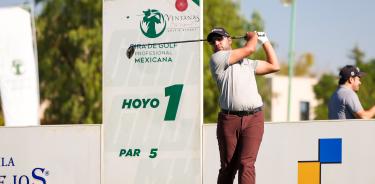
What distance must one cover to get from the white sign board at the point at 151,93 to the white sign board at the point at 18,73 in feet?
20.2

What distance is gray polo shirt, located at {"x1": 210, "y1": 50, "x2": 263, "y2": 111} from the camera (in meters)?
8.85

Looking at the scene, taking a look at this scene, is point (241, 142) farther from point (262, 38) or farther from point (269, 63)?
point (262, 38)

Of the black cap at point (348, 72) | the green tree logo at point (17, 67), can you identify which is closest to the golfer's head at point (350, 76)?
the black cap at point (348, 72)

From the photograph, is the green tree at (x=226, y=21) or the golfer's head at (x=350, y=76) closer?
the golfer's head at (x=350, y=76)

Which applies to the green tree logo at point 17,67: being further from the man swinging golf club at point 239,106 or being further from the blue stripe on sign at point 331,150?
the man swinging golf club at point 239,106

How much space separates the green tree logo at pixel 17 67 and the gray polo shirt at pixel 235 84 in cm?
876

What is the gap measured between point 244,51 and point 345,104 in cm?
231

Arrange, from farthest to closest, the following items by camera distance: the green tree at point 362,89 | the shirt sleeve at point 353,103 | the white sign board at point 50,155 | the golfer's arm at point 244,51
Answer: the green tree at point 362,89
the white sign board at point 50,155
the shirt sleeve at point 353,103
the golfer's arm at point 244,51

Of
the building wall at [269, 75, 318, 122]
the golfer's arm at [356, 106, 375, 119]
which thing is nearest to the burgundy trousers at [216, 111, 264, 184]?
the golfer's arm at [356, 106, 375, 119]

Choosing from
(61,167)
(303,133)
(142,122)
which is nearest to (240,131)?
(303,133)

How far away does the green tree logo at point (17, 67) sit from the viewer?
17.1 meters

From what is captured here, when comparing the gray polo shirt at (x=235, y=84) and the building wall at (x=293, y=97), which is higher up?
the gray polo shirt at (x=235, y=84)

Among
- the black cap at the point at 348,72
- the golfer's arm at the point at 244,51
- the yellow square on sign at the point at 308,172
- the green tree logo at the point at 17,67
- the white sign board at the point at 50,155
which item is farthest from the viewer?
the green tree logo at the point at 17,67

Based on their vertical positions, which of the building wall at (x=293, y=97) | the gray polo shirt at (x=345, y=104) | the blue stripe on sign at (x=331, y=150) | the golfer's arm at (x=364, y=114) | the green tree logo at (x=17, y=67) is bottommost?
the building wall at (x=293, y=97)
